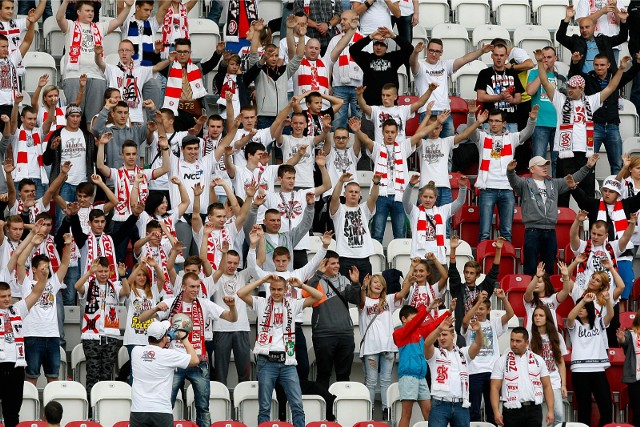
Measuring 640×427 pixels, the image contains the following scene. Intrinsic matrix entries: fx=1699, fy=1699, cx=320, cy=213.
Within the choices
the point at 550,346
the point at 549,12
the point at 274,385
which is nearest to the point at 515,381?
the point at 550,346

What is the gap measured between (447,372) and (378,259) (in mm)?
2562

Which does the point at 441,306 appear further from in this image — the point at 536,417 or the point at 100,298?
the point at 100,298

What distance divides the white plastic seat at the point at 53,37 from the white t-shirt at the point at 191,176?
3727 mm

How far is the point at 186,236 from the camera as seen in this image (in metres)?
18.5

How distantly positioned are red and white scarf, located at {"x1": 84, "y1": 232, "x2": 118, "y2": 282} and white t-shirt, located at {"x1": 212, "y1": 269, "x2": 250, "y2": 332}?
1149 mm

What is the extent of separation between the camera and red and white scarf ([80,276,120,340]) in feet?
56.9

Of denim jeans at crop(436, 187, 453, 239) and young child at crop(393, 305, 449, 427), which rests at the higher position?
denim jeans at crop(436, 187, 453, 239)

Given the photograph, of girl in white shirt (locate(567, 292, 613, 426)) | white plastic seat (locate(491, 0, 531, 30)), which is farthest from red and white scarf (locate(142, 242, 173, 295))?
white plastic seat (locate(491, 0, 531, 30))

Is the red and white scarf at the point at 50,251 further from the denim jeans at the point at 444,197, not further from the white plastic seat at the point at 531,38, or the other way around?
the white plastic seat at the point at 531,38

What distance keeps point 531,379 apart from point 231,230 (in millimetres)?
3709

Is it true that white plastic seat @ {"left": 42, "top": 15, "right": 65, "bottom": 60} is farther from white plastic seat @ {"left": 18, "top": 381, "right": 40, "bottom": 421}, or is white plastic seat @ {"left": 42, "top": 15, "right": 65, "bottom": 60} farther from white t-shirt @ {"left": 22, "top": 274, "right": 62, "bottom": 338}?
white plastic seat @ {"left": 18, "top": 381, "right": 40, "bottom": 421}

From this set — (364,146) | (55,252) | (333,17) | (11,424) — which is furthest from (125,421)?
(333,17)

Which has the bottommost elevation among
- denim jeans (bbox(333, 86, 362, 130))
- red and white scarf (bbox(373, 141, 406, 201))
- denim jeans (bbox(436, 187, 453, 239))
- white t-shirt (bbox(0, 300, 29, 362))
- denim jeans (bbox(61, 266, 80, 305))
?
white t-shirt (bbox(0, 300, 29, 362))

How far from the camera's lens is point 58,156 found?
62.6 ft
